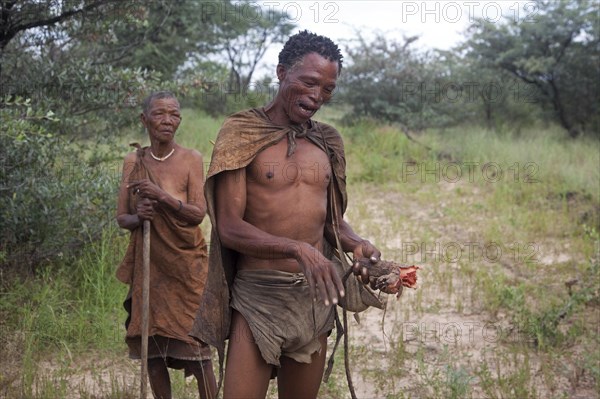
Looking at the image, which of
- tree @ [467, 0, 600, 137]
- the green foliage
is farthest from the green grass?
tree @ [467, 0, 600, 137]

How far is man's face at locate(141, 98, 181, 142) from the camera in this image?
3646mm

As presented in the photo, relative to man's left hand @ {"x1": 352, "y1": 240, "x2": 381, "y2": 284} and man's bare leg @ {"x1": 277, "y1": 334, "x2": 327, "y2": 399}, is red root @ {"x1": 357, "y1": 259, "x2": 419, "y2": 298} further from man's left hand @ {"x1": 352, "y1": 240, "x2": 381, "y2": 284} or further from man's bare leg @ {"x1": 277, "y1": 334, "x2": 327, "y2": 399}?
man's bare leg @ {"x1": 277, "y1": 334, "x2": 327, "y2": 399}

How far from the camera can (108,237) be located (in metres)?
5.57

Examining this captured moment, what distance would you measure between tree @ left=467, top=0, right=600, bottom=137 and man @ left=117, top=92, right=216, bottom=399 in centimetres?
1010

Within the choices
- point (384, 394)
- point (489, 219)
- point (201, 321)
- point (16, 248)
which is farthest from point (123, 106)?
point (489, 219)

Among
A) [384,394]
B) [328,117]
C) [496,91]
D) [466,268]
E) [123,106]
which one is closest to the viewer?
[384,394]

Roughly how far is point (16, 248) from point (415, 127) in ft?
34.3

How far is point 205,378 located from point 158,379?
26cm

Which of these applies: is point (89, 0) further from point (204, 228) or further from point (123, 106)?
point (204, 228)

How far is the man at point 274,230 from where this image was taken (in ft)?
7.89

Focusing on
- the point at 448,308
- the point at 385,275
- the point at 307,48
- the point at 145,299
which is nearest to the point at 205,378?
the point at 145,299

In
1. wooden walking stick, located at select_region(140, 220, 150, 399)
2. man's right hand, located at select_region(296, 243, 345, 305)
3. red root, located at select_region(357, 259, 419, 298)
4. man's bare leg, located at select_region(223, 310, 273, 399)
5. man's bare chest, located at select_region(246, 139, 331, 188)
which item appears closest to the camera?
man's right hand, located at select_region(296, 243, 345, 305)

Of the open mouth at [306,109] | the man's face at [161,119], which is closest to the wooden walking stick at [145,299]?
the man's face at [161,119]

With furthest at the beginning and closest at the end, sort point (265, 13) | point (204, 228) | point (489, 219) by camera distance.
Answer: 1. point (265, 13)
2. point (489, 219)
3. point (204, 228)
